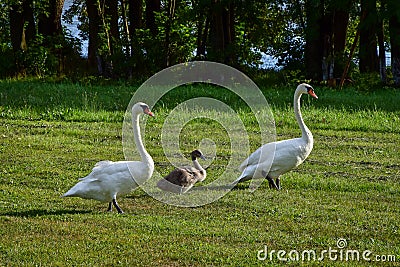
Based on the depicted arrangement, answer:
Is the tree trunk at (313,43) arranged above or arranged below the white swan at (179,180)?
above

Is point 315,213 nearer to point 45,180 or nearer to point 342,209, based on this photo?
point 342,209

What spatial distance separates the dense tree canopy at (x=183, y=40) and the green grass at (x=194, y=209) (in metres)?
6.90

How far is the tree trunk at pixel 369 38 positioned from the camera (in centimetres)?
2095

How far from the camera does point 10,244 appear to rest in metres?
6.96

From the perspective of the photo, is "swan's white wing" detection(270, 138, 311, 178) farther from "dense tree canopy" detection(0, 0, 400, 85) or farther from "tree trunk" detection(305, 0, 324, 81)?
"tree trunk" detection(305, 0, 324, 81)

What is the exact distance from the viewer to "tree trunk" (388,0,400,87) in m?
20.0

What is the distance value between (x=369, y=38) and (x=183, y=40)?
579 cm

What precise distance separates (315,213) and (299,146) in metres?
1.36

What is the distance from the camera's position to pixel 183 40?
77.9 feet

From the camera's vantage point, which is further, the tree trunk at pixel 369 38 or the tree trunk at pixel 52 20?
the tree trunk at pixel 52 20

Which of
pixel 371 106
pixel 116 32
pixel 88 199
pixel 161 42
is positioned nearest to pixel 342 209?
pixel 88 199

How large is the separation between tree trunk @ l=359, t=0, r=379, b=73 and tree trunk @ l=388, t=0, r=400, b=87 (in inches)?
20.0

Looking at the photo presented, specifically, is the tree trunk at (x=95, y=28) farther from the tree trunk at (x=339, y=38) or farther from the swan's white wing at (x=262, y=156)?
the swan's white wing at (x=262, y=156)

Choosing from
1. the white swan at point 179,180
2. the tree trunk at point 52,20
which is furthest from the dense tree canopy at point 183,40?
the white swan at point 179,180
